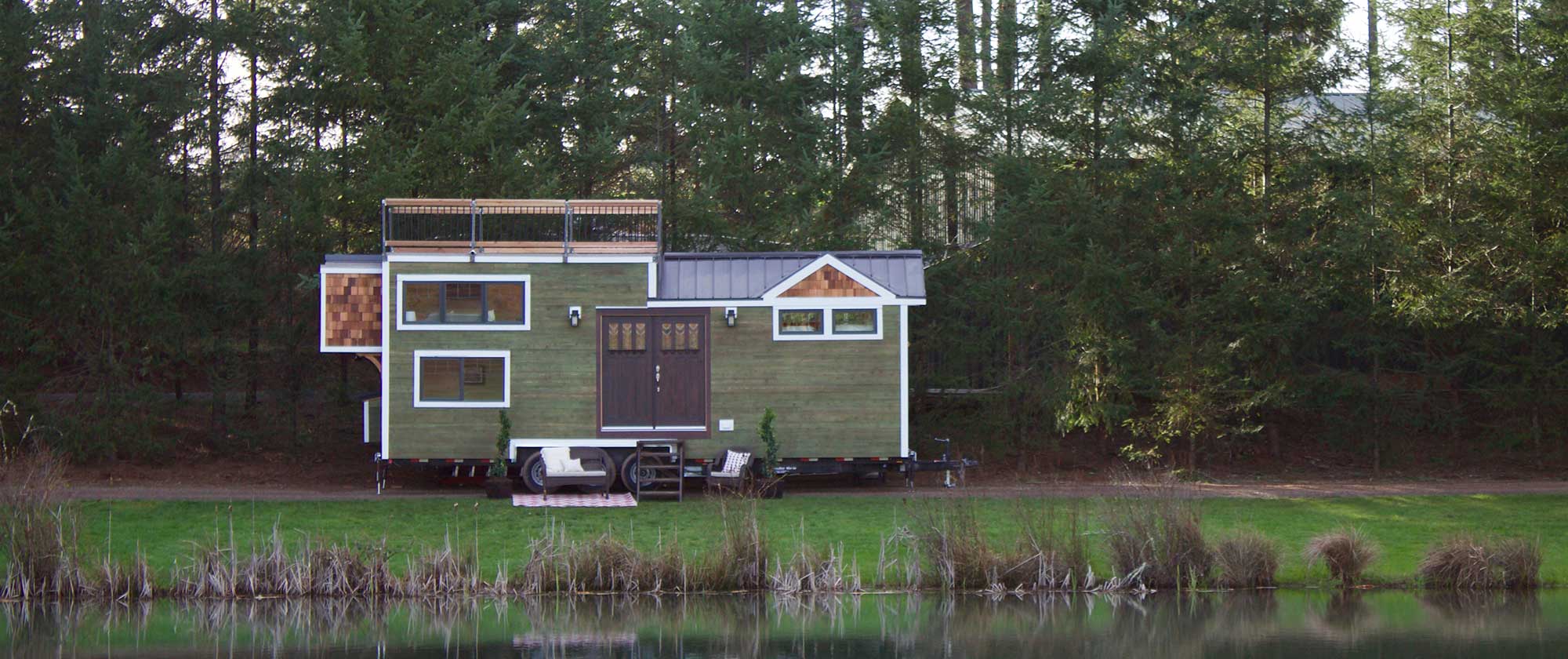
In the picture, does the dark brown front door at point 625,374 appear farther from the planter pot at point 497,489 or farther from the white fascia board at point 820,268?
the white fascia board at point 820,268

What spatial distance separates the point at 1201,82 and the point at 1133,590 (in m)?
12.2

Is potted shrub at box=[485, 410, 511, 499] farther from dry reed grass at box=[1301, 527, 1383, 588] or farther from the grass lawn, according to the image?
dry reed grass at box=[1301, 527, 1383, 588]

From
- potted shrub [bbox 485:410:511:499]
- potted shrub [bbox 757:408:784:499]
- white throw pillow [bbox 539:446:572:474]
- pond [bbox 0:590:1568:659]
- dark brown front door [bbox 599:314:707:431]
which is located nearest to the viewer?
pond [bbox 0:590:1568:659]

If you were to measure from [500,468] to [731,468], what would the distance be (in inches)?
117

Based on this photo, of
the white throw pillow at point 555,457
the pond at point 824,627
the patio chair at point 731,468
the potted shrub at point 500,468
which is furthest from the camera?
the potted shrub at point 500,468

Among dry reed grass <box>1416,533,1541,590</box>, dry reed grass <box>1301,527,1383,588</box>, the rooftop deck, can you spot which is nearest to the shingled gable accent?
the rooftop deck

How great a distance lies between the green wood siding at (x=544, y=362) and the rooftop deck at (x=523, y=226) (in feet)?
0.86

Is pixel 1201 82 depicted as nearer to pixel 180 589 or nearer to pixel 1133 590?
pixel 1133 590

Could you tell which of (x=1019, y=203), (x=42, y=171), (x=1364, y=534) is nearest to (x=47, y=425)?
(x=42, y=171)

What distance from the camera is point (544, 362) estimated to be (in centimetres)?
2111

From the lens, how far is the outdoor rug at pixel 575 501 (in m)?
19.4

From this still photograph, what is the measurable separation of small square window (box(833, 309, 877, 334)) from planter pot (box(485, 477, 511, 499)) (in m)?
4.73

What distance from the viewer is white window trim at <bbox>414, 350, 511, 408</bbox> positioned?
21.0 metres

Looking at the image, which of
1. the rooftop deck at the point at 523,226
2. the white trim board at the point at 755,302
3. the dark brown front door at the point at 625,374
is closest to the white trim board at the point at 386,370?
the rooftop deck at the point at 523,226
